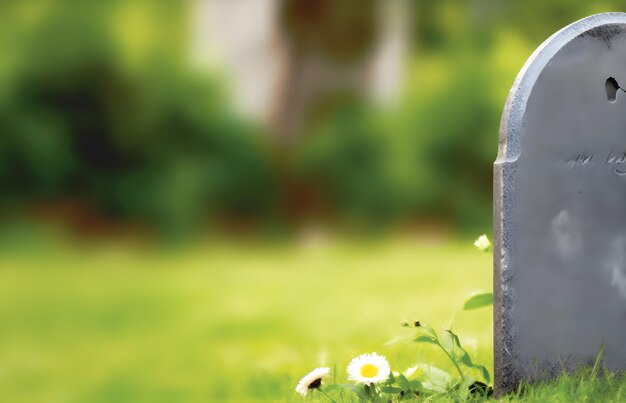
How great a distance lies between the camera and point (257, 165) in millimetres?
7508

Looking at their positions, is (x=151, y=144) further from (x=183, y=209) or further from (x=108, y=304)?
(x=108, y=304)

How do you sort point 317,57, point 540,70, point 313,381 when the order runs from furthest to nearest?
1. point 317,57
2. point 540,70
3. point 313,381

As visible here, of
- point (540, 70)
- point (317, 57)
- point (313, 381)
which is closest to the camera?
point (313, 381)

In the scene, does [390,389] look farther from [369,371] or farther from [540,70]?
[540,70]

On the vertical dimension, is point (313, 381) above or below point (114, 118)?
below

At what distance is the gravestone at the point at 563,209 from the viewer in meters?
2.28

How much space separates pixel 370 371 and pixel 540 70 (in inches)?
37.6

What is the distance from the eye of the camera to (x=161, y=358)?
4043mm

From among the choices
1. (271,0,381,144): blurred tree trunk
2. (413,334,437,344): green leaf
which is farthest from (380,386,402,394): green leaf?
(271,0,381,144): blurred tree trunk

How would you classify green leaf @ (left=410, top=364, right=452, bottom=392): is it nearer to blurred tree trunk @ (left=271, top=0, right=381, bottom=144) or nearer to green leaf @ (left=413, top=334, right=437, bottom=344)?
green leaf @ (left=413, top=334, right=437, bottom=344)

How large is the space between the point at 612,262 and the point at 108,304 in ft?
12.1

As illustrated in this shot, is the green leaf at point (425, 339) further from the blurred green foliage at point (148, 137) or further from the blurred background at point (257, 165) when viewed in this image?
the blurred green foliage at point (148, 137)

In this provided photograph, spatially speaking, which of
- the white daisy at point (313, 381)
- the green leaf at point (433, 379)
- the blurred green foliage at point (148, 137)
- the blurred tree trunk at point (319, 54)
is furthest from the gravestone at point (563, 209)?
the blurred tree trunk at point (319, 54)

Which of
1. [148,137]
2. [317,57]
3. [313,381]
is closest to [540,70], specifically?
[313,381]
